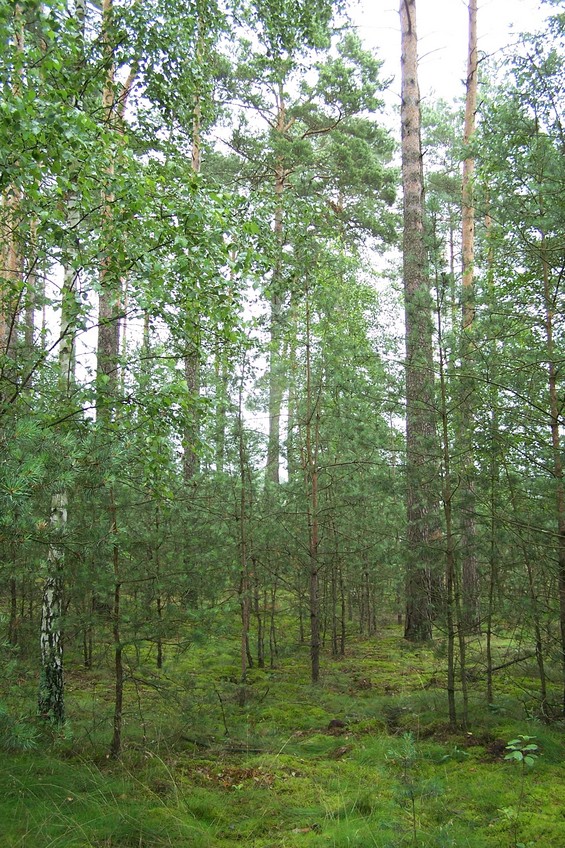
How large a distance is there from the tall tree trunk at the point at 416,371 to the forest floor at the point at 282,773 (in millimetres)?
1191

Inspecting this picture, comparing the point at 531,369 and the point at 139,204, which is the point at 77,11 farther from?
the point at 531,369

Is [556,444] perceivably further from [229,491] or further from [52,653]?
[52,653]

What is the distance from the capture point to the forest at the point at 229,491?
360 cm

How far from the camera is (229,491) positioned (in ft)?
26.1

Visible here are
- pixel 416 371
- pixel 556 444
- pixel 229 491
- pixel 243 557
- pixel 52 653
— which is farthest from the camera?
pixel 229 491

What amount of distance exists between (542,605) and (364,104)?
44.1 feet

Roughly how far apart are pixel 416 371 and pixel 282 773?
477 cm

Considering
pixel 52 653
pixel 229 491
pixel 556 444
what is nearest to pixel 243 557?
pixel 229 491

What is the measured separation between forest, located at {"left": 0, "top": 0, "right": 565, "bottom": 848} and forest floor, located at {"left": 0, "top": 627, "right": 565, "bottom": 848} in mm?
30

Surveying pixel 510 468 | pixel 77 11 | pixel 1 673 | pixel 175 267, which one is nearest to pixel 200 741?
pixel 1 673

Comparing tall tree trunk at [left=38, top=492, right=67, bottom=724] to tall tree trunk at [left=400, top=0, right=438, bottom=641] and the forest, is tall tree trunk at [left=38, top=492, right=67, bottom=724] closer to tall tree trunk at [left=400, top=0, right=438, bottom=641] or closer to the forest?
the forest

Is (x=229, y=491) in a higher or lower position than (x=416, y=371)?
lower

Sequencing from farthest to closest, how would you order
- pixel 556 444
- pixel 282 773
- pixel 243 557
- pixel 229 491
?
pixel 229 491 < pixel 243 557 < pixel 556 444 < pixel 282 773

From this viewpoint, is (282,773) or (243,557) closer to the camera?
(282,773)
